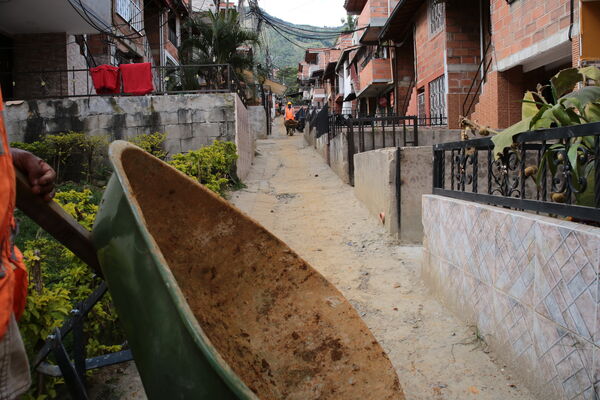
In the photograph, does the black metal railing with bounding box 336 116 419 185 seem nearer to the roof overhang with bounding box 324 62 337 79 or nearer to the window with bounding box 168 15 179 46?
the window with bounding box 168 15 179 46

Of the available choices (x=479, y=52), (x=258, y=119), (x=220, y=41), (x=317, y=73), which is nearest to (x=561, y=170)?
(x=479, y=52)

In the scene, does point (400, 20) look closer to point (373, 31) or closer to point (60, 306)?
point (373, 31)

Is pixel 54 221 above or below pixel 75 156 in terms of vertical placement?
below

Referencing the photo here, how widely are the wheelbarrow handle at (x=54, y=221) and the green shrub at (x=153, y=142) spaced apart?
775 cm

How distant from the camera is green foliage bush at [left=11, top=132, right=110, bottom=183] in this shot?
8664 mm

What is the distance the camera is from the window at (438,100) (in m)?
13.4

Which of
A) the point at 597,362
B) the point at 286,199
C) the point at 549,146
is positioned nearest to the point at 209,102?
the point at 286,199

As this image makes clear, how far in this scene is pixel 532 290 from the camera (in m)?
2.45

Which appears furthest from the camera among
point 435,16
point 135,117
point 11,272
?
point 435,16

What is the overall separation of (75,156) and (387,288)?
23.0 ft

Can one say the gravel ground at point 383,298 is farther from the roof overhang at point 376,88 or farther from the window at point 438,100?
the roof overhang at point 376,88

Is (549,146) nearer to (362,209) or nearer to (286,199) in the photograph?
(362,209)

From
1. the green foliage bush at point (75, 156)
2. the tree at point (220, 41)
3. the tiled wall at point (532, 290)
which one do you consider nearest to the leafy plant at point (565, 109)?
the tiled wall at point (532, 290)

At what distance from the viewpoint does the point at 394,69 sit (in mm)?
19266
